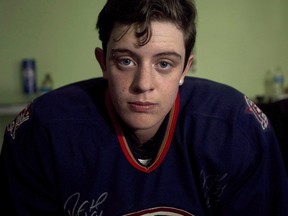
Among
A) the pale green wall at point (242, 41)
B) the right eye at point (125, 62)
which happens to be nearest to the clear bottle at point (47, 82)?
the pale green wall at point (242, 41)

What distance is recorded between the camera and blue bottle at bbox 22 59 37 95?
76.9 inches

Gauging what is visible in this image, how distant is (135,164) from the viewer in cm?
89

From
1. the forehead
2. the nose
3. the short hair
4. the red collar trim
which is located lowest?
the red collar trim

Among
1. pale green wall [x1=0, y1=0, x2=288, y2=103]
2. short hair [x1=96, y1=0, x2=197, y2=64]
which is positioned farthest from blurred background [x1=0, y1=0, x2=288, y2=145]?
short hair [x1=96, y1=0, x2=197, y2=64]

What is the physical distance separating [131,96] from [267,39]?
2260 mm

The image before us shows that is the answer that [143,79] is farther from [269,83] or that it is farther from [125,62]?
[269,83]

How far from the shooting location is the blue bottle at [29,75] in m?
1.95

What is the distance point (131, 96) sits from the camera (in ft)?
2.68

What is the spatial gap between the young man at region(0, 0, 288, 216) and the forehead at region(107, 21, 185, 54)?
0.05 ft

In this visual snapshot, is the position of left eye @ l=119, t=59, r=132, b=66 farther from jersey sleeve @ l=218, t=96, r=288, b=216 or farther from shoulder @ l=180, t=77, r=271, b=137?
jersey sleeve @ l=218, t=96, r=288, b=216

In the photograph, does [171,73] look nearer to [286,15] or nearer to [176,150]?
[176,150]

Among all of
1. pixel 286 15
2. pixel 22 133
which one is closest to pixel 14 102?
pixel 22 133

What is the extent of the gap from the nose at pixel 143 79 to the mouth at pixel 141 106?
34mm

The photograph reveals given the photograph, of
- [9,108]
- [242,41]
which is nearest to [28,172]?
[9,108]
